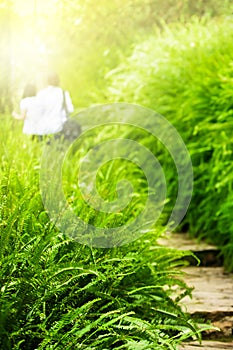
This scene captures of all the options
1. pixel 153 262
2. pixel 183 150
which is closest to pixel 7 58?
pixel 183 150

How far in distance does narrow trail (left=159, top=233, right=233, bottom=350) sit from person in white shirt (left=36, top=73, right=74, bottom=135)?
232 centimetres

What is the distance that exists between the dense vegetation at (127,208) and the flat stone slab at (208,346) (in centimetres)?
9

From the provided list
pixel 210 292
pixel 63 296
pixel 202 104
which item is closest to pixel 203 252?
pixel 210 292

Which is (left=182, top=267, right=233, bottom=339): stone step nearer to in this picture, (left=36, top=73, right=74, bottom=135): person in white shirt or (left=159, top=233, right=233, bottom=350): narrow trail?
(left=159, top=233, right=233, bottom=350): narrow trail

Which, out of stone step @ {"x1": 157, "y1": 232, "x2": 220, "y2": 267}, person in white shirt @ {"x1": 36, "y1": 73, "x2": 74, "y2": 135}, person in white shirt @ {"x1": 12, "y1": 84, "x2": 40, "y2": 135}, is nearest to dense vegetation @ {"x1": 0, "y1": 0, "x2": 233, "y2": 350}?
stone step @ {"x1": 157, "y1": 232, "x2": 220, "y2": 267}

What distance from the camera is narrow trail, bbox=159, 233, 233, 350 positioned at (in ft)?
12.4

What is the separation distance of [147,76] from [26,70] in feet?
31.6

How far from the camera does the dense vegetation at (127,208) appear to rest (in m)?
2.35

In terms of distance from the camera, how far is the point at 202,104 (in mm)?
6066

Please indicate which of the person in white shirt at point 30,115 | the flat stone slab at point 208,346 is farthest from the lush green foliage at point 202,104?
the flat stone slab at point 208,346

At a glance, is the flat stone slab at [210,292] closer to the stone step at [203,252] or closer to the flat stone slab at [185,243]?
the stone step at [203,252]

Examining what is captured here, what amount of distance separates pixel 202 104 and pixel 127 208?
2.70 meters

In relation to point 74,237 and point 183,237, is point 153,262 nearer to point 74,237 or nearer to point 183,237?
point 74,237

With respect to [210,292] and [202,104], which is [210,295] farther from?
[202,104]
